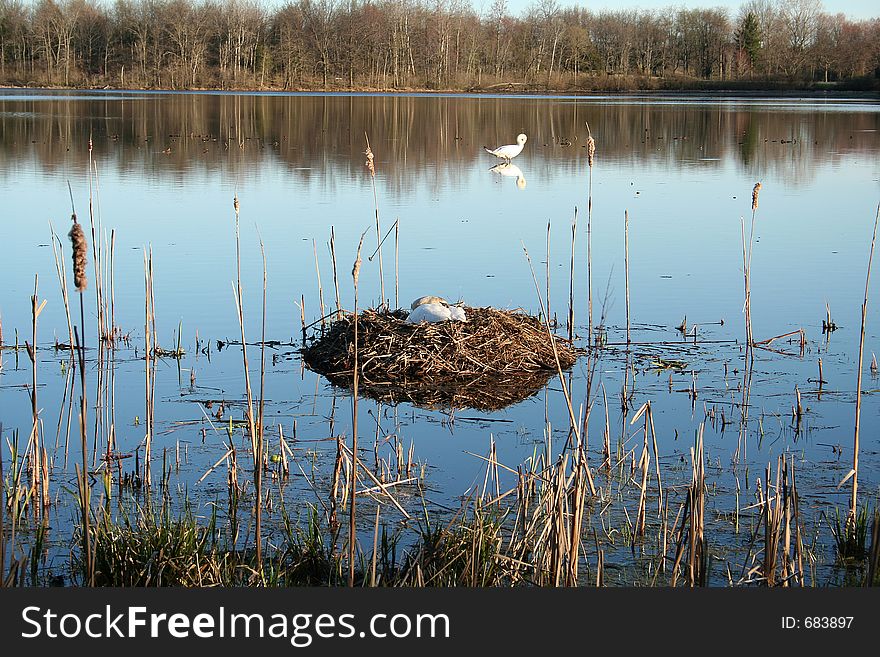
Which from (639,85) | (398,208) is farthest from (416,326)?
(639,85)

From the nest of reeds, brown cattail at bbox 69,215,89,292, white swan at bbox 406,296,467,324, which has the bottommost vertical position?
the nest of reeds

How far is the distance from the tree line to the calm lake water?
4321cm

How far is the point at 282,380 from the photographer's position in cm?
718

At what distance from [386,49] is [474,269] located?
6746 cm

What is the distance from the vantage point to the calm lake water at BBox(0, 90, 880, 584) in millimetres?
6020

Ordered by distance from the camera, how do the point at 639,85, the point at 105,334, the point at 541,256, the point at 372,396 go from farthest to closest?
the point at 639,85
the point at 541,256
the point at 105,334
the point at 372,396

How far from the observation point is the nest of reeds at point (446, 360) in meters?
6.87

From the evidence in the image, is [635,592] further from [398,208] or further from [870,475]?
[398,208]

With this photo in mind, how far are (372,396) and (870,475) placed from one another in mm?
2838

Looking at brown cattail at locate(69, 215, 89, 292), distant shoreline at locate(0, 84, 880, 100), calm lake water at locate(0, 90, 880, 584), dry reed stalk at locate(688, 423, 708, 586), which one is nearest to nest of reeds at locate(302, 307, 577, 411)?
calm lake water at locate(0, 90, 880, 584)

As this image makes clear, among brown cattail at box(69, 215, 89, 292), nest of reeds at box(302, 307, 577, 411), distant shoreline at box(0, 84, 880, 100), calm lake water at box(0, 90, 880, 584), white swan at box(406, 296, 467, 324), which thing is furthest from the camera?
distant shoreline at box(0, 84, 880, 100)

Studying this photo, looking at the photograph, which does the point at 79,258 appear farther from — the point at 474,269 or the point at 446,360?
the point at 474,269

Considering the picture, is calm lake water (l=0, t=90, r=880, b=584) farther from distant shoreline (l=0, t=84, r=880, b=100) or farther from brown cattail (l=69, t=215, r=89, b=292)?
distant shoreline (l=0, t=84, r=880, b=100)

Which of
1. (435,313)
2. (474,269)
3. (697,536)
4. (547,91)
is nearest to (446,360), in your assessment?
(435,313)
